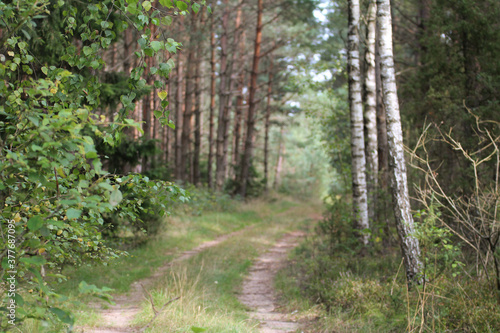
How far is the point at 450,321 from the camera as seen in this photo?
4781 millimetres

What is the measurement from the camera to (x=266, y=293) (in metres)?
7.46

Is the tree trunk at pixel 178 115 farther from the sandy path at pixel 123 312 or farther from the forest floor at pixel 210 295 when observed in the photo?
the sandy path at pixel 123 312

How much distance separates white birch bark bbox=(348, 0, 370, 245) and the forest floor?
2232 mm

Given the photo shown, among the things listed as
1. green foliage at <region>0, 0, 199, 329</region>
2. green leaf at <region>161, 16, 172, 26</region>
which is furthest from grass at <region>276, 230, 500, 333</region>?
green leaf at <region>161, 16, 172, 26</region>

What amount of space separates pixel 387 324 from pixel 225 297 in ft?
8.52

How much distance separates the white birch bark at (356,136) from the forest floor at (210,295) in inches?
87.9

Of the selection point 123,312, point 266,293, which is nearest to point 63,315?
point 123,312

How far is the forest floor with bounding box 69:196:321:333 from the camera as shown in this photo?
4.65 meters

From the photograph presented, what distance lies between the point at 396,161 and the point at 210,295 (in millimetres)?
3503

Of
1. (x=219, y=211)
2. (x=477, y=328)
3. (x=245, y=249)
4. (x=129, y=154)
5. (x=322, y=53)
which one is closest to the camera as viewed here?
(x=477, y=328)

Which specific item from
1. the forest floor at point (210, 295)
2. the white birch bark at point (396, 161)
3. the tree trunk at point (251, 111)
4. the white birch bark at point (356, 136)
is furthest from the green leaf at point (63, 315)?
the tree trunk at point (251, 111)

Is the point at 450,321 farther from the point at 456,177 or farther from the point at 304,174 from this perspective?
the point at 304,174

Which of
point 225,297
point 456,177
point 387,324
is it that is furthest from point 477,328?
point 456,177

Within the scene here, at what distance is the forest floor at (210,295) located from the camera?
4.65m
